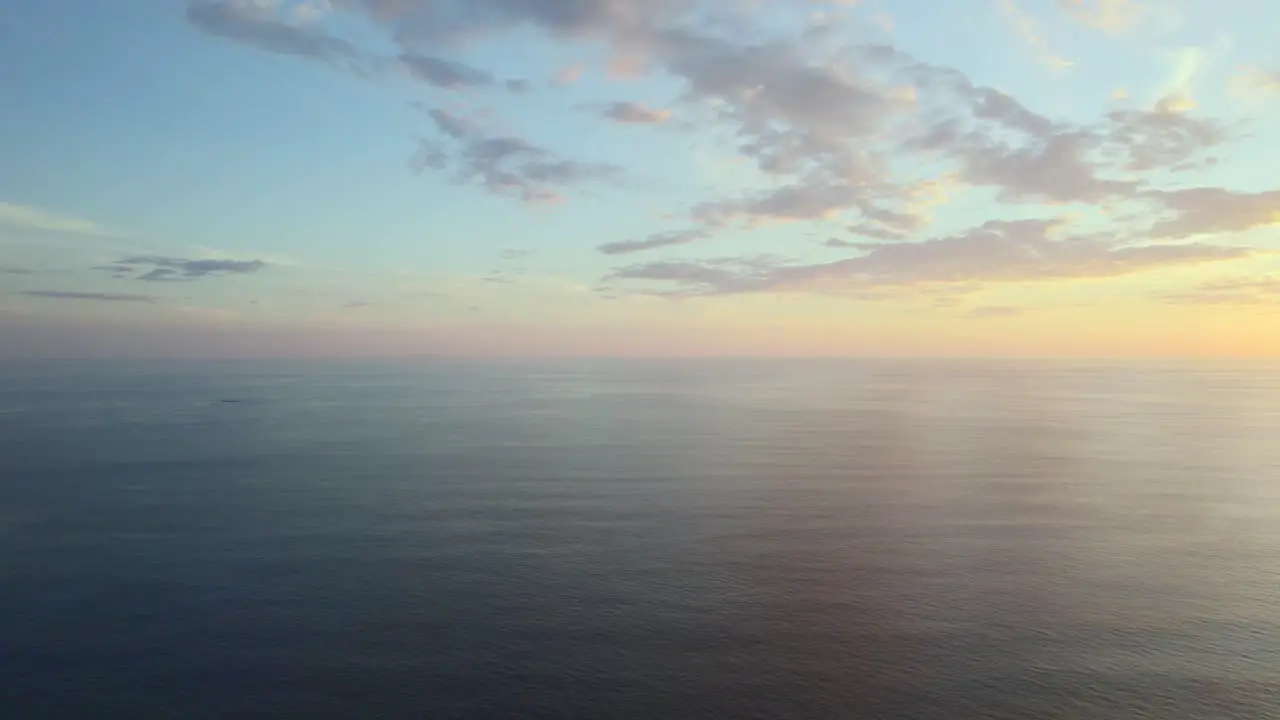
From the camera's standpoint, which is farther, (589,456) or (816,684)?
(589,456)

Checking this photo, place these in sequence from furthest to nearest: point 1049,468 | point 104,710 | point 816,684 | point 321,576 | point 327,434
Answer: point 327,434, point 1049,468, point 321,576, point 816,684, point 104,710

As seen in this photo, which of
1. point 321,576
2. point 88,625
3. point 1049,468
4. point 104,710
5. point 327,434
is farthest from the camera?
point 327,434

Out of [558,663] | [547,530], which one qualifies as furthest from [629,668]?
[547,530]

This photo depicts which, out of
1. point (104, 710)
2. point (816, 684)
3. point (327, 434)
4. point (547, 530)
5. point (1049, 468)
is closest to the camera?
point (104, 710)

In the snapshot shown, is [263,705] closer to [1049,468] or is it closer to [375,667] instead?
[375,667]

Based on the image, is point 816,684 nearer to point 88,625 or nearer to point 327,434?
point 88,625

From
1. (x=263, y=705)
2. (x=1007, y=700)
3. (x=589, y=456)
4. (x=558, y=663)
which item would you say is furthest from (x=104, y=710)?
(x=589, y=456)
